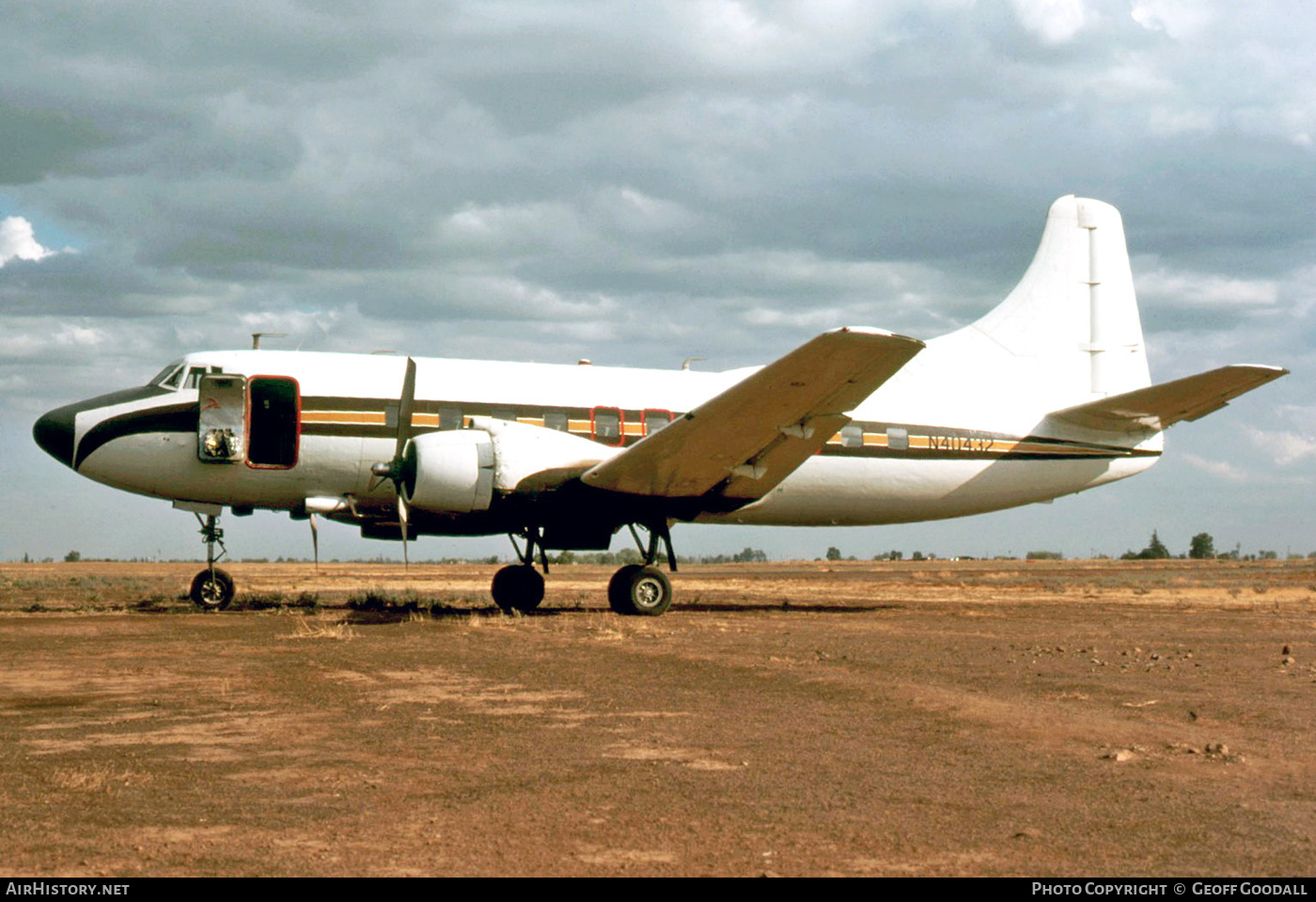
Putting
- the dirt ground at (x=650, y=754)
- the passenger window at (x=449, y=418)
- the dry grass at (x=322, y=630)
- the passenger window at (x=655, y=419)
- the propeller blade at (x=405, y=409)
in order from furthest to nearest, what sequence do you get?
the passenger window at (x=655, y=419) < the passenger window at (x=449, y=418) < the propeller blade at (x=405, y=409) < the dry grass at (x=322, y=630) < the dirt ground at (x=650, y=754)

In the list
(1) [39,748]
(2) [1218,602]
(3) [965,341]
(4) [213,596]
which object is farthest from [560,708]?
(2) [1218,602]

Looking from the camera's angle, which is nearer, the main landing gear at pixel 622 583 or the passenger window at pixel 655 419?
the main landing gear at pixel 622 583

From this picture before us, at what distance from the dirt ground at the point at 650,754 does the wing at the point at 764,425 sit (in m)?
3.05

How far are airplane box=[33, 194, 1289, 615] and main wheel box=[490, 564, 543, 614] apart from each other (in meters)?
0.03

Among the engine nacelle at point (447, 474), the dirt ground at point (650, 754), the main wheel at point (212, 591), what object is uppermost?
the engine nacelle at point (447, 474)

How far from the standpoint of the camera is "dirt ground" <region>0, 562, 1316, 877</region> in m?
4.91

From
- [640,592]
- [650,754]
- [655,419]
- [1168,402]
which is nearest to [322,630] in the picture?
[640,592]

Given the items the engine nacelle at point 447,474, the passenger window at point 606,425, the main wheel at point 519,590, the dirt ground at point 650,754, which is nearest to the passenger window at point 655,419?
the passenger window at point 606,425

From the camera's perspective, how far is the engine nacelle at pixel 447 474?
1647 centimetres

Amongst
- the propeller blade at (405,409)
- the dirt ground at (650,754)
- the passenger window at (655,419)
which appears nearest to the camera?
the dirt ground at (650,754)

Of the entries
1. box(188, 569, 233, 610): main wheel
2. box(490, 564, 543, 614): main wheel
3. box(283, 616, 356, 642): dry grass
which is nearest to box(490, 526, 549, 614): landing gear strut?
box(490, 564, 543, 614): main wheel

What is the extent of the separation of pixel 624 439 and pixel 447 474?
13.0ft

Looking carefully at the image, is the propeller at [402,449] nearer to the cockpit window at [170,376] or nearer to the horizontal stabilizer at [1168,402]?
the cockpit window at [170,376]

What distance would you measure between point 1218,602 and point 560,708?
2015cm
